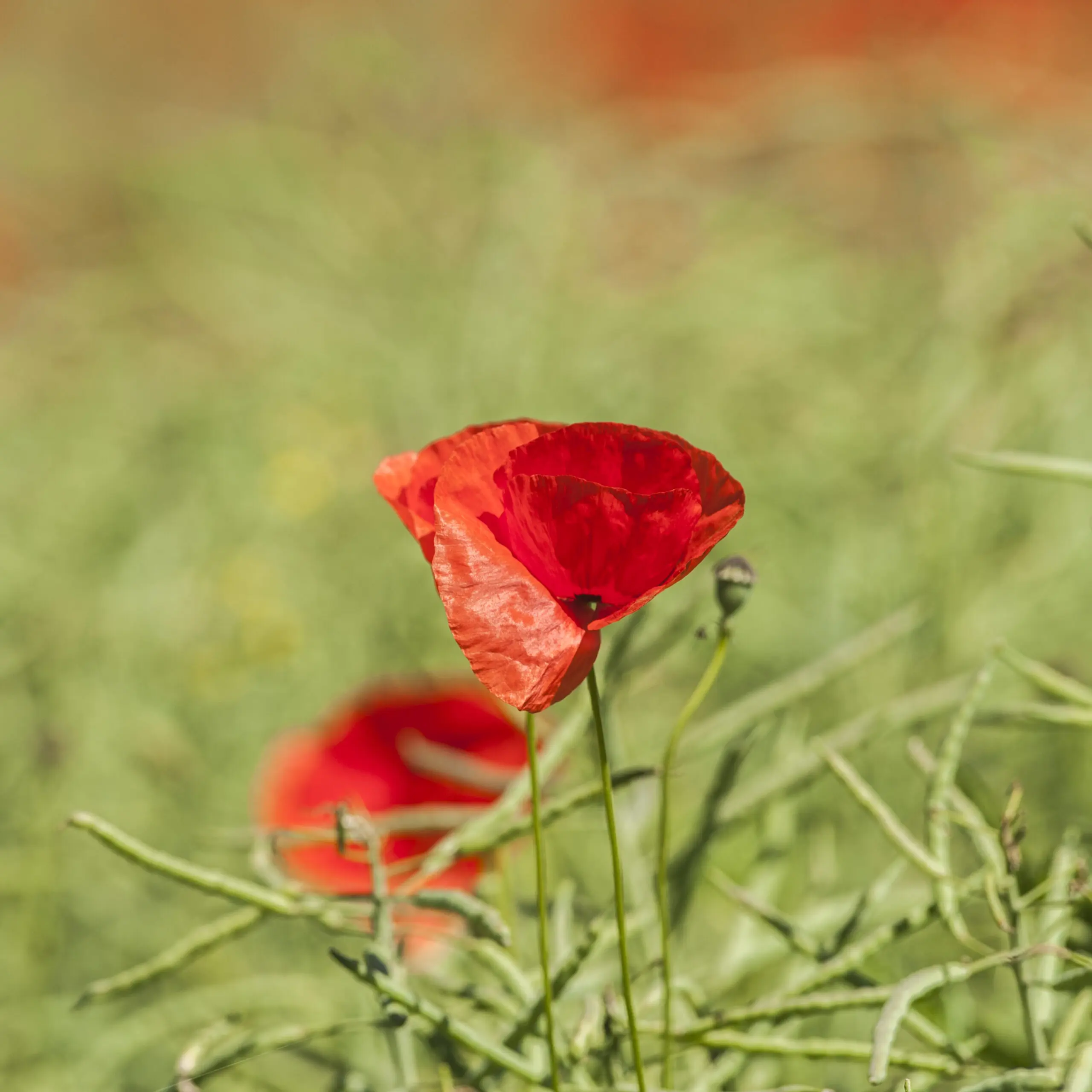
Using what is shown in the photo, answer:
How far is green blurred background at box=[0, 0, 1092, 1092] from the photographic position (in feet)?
3.07

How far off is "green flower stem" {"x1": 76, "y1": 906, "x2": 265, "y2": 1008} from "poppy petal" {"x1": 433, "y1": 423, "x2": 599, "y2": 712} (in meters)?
0.17

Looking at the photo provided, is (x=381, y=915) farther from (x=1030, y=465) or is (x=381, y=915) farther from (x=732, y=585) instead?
(x=1030, y=465)

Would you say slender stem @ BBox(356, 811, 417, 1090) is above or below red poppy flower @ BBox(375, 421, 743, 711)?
below

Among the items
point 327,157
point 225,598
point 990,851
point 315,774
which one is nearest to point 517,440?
point 990,851

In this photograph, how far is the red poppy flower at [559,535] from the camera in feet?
1.08

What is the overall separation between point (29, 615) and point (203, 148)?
3.61 feet

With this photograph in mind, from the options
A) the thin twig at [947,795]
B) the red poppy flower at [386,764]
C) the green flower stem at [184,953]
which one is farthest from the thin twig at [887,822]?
the red poppy flower at [386,764]

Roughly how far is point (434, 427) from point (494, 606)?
103 centimetres

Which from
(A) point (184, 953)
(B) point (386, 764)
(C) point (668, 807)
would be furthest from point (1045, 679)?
(B) point (386, 764)

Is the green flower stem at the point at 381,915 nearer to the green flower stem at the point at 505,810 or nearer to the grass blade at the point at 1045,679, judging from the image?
the green flower stem at the point at 505,810

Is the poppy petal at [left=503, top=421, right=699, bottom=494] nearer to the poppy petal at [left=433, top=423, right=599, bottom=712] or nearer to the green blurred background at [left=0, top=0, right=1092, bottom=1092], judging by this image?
the poppy petal at [left=433, top=423, right=599, bottom=712]

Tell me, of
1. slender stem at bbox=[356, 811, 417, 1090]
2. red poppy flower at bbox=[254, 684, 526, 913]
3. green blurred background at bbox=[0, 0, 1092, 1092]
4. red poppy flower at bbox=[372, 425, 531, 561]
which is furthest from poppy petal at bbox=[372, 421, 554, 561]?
red poppy flower at bbox=[254, 684, 526, 913]

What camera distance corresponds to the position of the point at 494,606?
13.2 inches

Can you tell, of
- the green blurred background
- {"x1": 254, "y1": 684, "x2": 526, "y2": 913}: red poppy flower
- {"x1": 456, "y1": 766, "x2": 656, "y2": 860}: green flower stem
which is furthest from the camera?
the green blurred background
